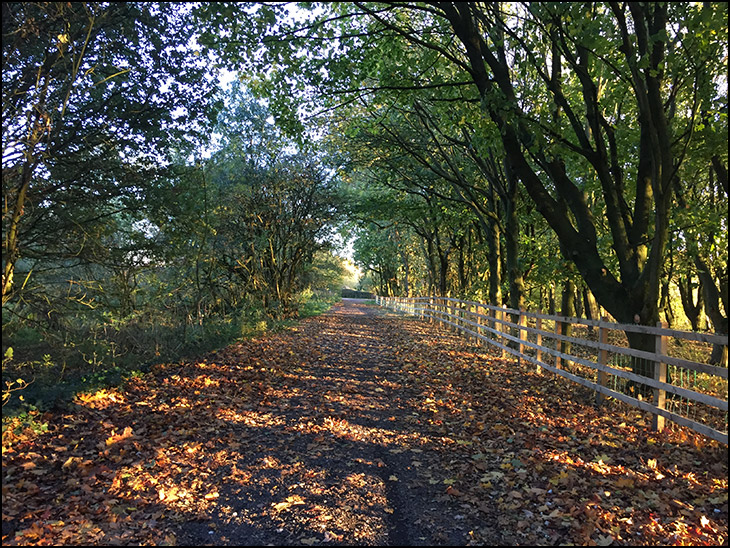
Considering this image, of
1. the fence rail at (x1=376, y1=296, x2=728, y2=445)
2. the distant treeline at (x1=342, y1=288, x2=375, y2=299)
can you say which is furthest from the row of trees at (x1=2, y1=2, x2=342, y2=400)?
the distant treeline at (x1=342, y1=288, x2=375, y2=299)

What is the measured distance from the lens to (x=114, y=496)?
3.91 meters

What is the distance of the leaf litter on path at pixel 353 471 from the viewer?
136 inches

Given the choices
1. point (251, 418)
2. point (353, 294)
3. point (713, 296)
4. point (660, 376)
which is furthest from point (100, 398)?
point (353, 294)

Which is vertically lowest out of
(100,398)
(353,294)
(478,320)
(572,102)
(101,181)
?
(353,294)

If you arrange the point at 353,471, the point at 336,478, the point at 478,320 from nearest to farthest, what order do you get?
the point at 336,478 → the point at 353,471 → the point at 478,320

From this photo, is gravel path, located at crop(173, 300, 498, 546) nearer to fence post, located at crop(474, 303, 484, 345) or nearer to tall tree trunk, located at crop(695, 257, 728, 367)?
fence post, located at crop(474, 303, 484, 345)

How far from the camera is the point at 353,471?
181 inches

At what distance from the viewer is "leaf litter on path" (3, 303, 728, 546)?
11.3 ft

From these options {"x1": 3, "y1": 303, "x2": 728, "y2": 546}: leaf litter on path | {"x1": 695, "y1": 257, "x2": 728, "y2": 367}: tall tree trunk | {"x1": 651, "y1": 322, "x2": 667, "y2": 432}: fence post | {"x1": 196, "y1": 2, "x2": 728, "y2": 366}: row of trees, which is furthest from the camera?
{"x1": 695, "y1": 257, "x2": 728, "y2": 367}: tall tree trunk

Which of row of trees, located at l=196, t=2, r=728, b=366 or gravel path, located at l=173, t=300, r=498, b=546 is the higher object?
row of trees, located at l=196, t=2, r=728, b=366

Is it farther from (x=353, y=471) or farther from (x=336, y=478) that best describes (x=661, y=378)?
(x=336, y=478)

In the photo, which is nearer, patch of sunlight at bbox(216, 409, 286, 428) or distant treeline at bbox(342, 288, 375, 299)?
patch of sunlight at bbox(216, 409, 286, 428)

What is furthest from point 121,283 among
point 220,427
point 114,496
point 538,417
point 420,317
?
point 420,317

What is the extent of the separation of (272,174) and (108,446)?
13.7 meters
